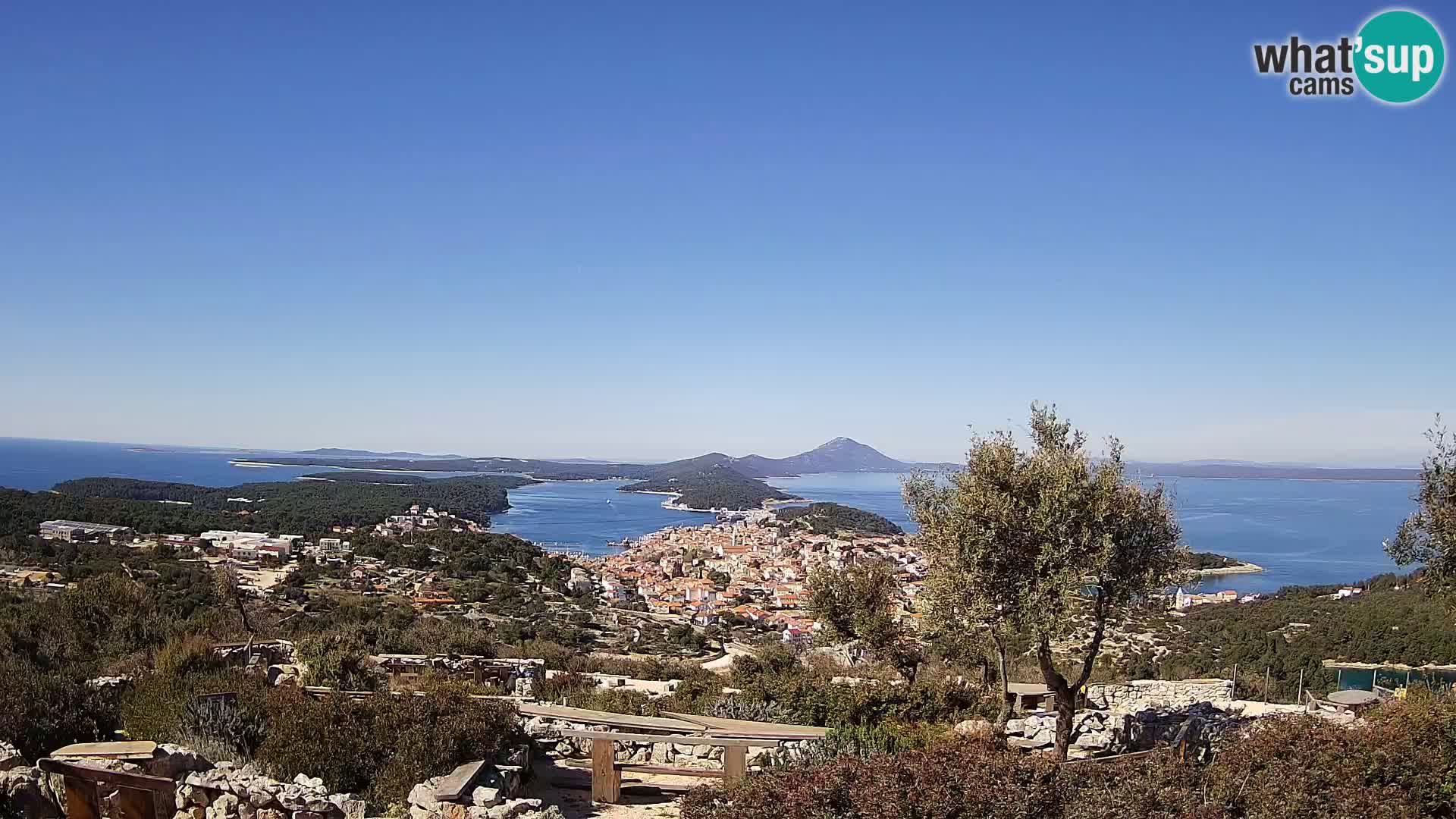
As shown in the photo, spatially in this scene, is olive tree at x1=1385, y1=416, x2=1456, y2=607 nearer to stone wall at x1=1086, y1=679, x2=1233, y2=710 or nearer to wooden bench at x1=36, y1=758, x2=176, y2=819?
stone wall at x1=1086, y1=679, x2=1233, y2=710

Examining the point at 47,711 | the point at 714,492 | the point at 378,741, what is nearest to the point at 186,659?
the point at 47,711

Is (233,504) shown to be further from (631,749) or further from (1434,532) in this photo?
(1434,532)

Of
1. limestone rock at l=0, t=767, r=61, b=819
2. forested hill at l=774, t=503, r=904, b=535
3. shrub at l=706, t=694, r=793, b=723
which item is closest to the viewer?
limestone rock at l=0, t=767, r=61, b=819

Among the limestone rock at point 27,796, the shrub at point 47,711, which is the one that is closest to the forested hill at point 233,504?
the shrub at point 47,711

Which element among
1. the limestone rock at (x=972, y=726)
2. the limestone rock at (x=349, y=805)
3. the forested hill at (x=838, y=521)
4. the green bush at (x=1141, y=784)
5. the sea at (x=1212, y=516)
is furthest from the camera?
the forested hill at (x=838, y=521)

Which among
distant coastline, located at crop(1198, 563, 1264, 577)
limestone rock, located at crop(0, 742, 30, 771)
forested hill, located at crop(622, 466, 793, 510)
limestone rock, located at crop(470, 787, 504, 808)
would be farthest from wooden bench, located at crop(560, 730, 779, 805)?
forested hill, located at crop(622, 466, 793, 510)

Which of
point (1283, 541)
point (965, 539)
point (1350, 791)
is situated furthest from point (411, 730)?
point (1283, 541)

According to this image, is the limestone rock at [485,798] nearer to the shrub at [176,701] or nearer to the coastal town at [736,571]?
the shrub at [176,701]
